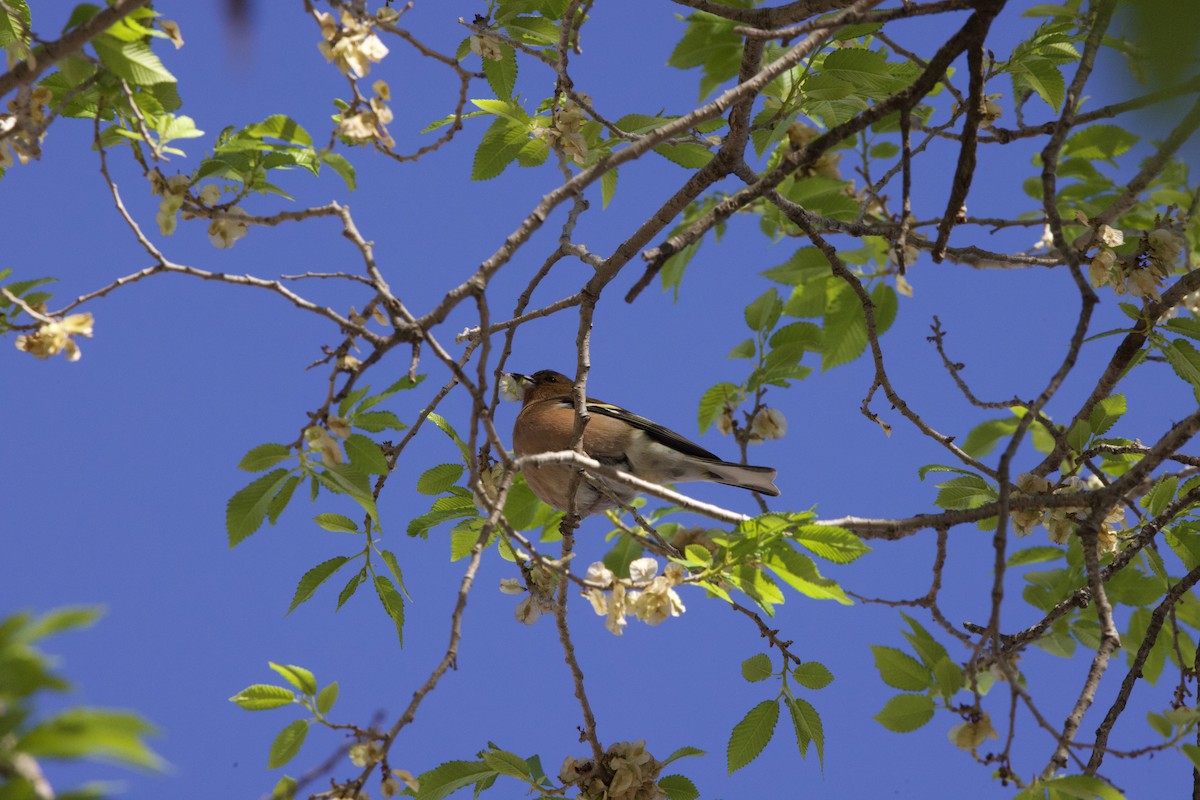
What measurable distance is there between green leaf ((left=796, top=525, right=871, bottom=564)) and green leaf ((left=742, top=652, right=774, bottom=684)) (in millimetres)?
771

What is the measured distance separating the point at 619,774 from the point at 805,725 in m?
0.69

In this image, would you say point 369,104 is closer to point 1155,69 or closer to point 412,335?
point 412,335

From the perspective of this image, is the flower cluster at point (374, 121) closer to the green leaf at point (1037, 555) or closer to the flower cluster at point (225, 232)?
the flower cluster at point (225, 232)

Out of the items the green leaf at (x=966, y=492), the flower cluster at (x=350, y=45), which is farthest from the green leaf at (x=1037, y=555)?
the flower cluster at (x=350, y=45)

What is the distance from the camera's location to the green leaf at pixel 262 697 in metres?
2.98

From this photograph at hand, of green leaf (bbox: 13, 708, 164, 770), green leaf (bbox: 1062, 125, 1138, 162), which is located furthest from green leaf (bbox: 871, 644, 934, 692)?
green leaf (bbox: 1062, 125, 1138, 162)

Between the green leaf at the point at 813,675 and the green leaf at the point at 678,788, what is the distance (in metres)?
0.54

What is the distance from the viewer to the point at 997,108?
14.7 feet

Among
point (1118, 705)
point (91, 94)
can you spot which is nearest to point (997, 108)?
point (1118, 705)

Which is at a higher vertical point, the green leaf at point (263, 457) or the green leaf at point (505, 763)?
the green leaf at point (263, 457)

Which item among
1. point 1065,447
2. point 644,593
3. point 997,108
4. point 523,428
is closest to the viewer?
point 644,593

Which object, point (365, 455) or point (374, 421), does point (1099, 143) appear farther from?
point (365, 455)

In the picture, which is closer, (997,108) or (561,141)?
(561,141)

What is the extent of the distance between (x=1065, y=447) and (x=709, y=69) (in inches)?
89.7
